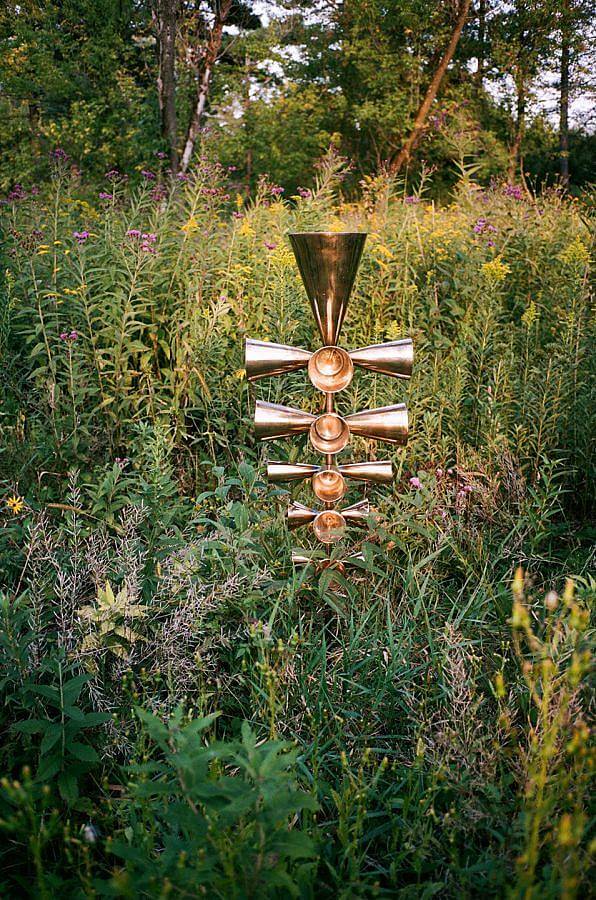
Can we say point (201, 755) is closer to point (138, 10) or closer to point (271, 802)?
point (271, 802)

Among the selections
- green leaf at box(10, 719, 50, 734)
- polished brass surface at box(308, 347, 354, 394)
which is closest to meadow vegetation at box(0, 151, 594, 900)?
green leaf at box(10, 719, 50, 734)

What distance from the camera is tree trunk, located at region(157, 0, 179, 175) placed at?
7.88m

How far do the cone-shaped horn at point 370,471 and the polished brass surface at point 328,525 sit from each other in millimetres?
134

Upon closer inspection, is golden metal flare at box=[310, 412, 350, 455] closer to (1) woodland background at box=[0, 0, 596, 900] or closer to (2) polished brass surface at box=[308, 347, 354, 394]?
(2) polished brass surface at box=[308, 347, 354, 394]

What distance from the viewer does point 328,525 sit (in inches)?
84.7

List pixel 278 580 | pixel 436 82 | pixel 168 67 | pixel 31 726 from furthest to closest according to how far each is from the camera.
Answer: pixel 436 82
pixel 168 67
pixel 278 580
pixel 31 726

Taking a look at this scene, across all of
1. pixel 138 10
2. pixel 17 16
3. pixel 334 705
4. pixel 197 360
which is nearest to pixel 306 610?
pixel 334 705

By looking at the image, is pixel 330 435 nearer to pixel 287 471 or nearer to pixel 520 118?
pixel 287 471

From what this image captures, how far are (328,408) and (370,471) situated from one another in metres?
0.24

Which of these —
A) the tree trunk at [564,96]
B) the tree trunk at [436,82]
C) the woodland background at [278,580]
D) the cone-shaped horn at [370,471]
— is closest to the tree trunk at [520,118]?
the tree trunk at [564,96]

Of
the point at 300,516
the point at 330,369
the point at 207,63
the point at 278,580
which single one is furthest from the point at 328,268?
the point at 207,63

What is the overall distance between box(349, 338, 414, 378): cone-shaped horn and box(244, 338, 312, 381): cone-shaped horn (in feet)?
0.52

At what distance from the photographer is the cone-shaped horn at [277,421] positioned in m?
2.07

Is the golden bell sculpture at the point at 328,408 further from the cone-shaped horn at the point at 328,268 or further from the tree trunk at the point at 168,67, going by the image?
the tree trunk at the point at 168,67
